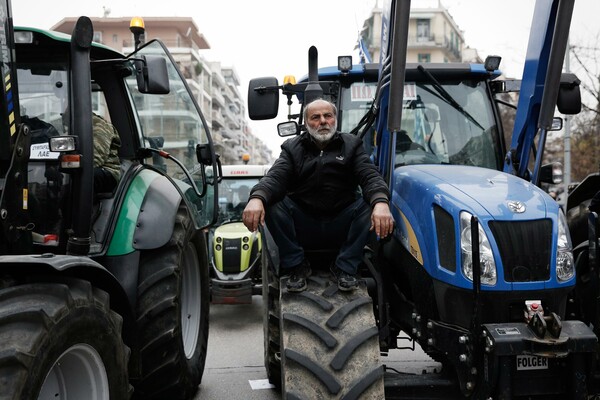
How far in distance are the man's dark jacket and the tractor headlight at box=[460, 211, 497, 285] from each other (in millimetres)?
770

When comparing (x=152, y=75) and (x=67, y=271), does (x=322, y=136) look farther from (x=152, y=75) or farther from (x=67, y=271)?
(x=67, y=271)

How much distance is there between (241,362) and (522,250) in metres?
4.09

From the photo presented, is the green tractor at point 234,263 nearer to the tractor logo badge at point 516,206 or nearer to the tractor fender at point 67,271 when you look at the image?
the tractor fender at point 67,271

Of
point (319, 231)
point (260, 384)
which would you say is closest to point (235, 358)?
point (260, 384)

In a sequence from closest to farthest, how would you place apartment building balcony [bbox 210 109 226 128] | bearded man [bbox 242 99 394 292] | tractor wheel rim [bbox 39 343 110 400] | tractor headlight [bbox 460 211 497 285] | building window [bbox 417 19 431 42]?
tractor wheel rim [bbox 39 343 110 400], tractor headlight [bbox 460 211 497 285], bearded man [bbox 242 99 394 292], building window [bbox 417 19 431 42], apartment building balcony [bbox 210 109 226 128]

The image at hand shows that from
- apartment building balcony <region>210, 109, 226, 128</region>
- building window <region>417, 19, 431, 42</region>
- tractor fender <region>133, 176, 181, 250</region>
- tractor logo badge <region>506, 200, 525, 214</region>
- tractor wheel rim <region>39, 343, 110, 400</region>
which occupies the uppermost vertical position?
building window <region>417, 19, 431, 42</region>

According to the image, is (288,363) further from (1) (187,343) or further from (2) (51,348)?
(1) (187,343)

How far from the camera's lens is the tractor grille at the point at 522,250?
331cm

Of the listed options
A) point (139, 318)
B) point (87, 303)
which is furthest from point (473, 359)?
point (139, 318)

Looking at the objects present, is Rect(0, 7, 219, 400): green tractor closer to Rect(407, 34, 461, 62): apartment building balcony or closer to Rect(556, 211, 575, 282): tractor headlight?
Rect(556, 211, 575, 282): tractor headlight

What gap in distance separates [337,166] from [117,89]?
6.34 feet

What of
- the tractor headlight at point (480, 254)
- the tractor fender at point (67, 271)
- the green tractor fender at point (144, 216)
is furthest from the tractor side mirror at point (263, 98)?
the tractor headlight at point (480, 254)

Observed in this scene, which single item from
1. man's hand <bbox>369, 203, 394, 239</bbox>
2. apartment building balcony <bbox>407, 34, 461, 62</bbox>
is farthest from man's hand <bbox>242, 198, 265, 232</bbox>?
apartment building balcony <bbox>407, 34, 461, 62</bbox>

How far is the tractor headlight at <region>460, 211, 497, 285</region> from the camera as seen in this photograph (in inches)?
130
